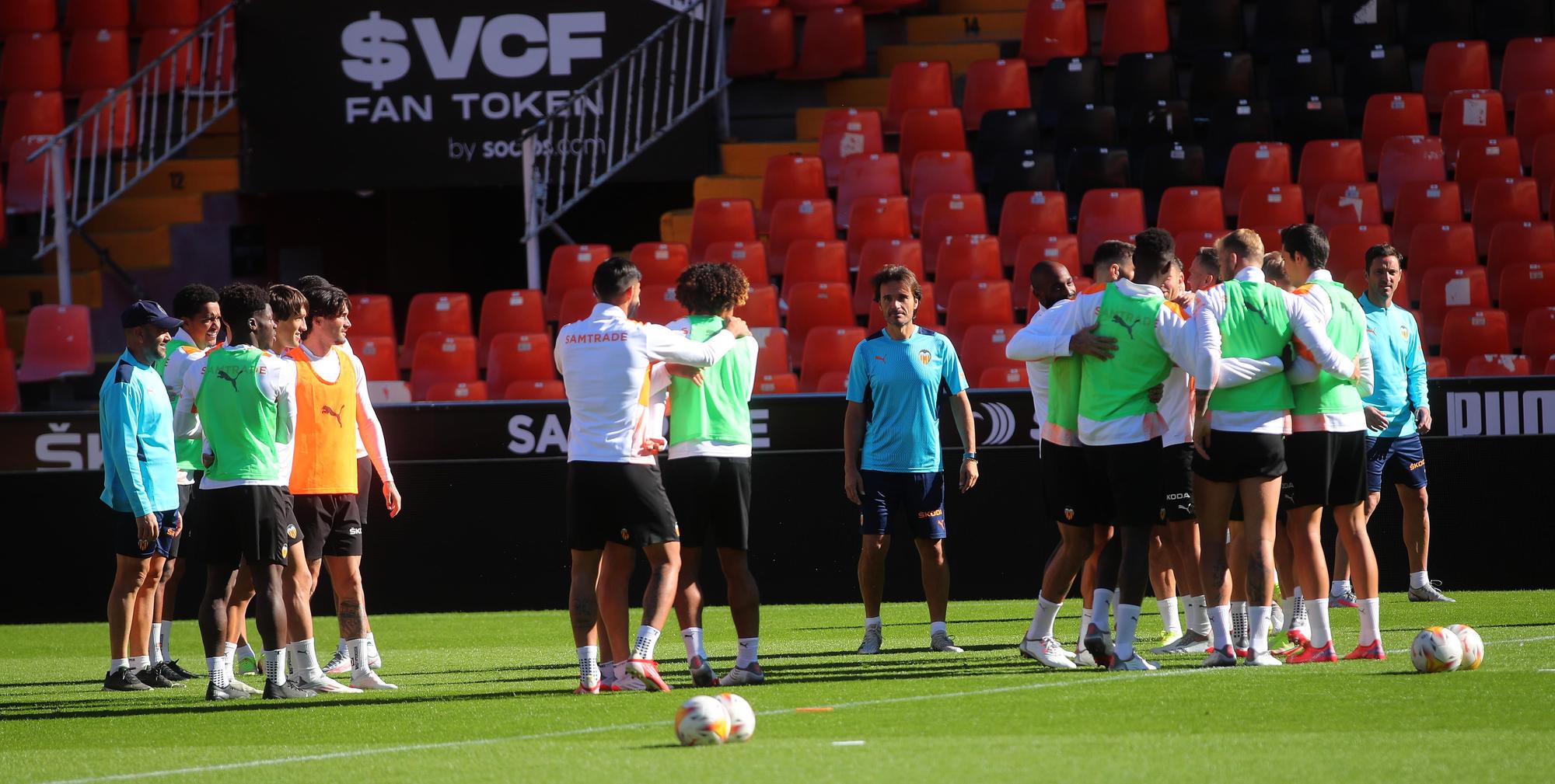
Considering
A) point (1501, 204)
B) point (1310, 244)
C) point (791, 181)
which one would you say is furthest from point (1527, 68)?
point (1310, 244)

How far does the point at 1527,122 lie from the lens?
51.9 ft

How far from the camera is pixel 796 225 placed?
53.2 feet

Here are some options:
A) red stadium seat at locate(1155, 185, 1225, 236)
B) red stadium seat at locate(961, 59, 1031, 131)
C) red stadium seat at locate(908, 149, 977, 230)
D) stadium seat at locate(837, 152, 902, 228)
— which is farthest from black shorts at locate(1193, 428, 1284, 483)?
red stadium seat at locate(961, 59, 1031, 131)

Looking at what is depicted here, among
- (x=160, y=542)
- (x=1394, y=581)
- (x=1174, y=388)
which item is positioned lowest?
(x=1394, y=581)

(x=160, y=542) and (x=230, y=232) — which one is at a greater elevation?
(x=230, y=232)

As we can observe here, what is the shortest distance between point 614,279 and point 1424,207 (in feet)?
30.4

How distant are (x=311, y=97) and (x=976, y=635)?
32.1 feet

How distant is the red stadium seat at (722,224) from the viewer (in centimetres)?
1631

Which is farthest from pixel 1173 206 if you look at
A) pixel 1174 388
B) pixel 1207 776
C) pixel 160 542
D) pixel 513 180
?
pixel 1207 776

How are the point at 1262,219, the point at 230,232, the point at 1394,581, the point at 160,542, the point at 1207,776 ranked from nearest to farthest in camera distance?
the point at 1207,776, the point at 160,542, the point at 1394,581, the point at 1262,219, the point at 230,232

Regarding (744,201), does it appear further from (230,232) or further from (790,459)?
(230,232)

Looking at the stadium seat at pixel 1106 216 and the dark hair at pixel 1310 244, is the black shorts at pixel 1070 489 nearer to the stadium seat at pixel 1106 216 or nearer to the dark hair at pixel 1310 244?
the dark hair at pixel 1310 244

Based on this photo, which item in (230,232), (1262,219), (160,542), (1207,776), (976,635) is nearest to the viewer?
(1207,776)

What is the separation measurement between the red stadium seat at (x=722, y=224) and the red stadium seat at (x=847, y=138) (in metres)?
1.04
